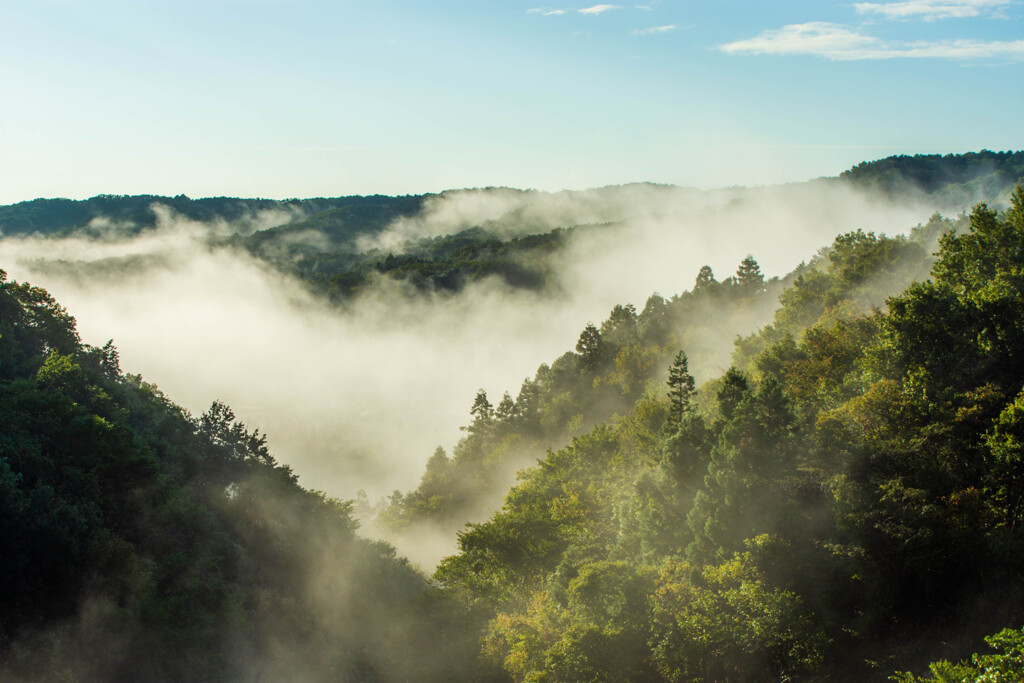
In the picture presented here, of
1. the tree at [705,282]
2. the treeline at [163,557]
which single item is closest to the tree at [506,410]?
the tree at [705,282]

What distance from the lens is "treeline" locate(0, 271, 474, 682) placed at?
108 ft

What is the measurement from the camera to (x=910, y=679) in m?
21.6

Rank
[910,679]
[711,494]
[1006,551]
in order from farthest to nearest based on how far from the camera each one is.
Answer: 1. [711,494]
2. [1006,551]
3. [910,679]

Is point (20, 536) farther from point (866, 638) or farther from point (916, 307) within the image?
point (916, 307)

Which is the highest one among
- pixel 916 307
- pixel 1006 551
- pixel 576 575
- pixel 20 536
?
pixel 916 307

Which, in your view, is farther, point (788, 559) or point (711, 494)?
point (711, 494)

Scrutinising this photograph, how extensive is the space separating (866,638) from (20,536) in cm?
4130

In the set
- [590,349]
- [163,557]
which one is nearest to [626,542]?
[163,557]

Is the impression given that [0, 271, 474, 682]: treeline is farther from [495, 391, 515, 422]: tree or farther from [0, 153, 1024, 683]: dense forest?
[495, 391, 515, 422]: tree

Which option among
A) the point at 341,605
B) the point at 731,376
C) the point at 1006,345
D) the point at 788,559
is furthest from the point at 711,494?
the point at 341,605

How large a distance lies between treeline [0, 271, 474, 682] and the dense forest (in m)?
0.16

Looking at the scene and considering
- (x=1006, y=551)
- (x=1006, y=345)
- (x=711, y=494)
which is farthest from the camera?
(x=711, y=494)

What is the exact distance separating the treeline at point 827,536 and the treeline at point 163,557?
9.95 metres

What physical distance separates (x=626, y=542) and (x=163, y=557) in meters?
29.1
